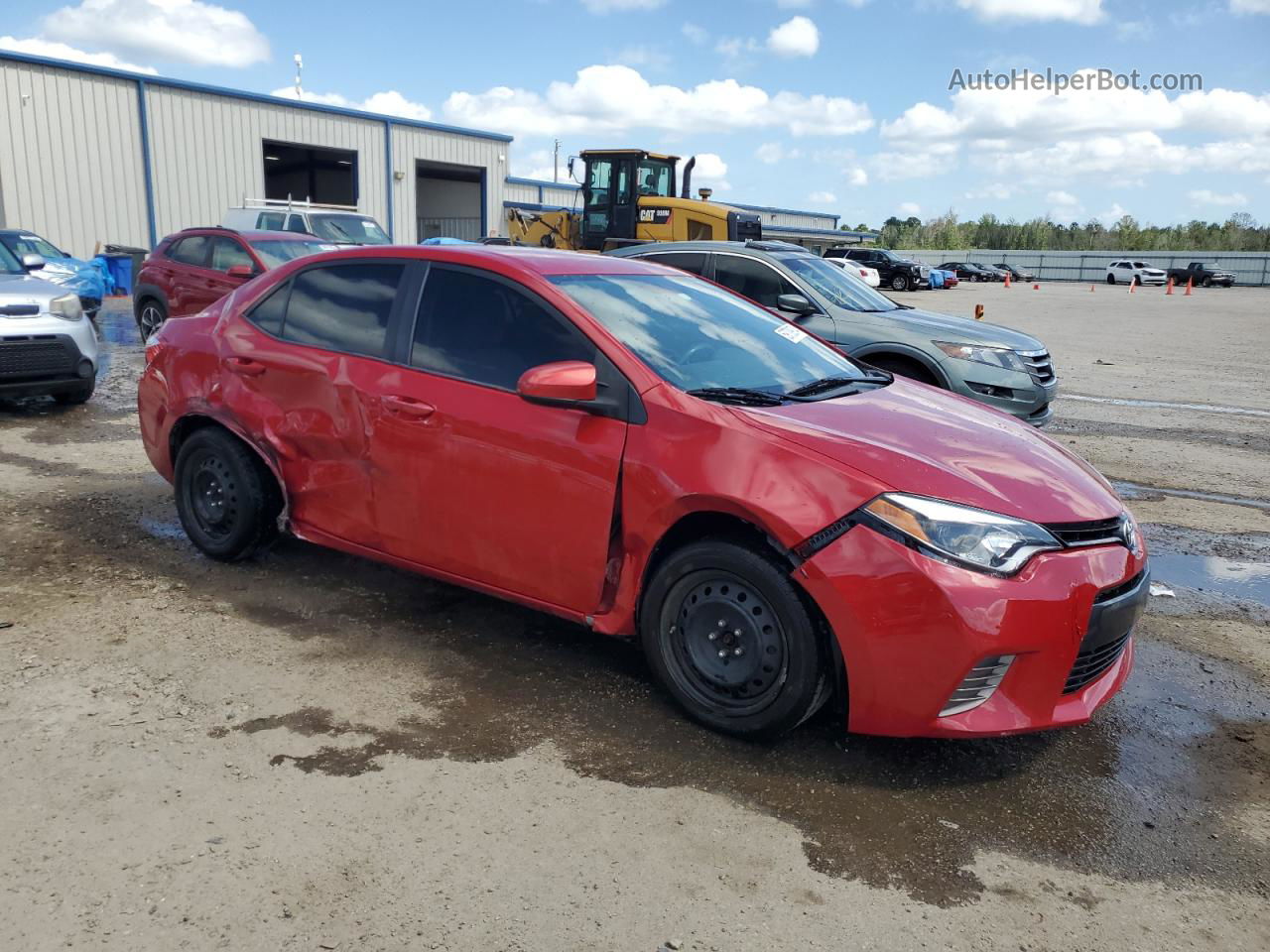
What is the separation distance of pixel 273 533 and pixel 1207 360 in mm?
16359

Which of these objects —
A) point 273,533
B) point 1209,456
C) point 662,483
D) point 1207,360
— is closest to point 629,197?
point 1207,360

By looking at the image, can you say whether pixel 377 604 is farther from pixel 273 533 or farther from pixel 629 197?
pixel 629 197

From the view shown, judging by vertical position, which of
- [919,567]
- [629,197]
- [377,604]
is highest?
[629,197]

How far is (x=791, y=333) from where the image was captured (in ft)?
14.9

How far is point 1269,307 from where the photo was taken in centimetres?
3562

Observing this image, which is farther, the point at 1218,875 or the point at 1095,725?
the point at 1095,725

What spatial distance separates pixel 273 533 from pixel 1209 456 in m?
7.76

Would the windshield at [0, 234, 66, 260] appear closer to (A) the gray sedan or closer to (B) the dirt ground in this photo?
(A) the gray sedan

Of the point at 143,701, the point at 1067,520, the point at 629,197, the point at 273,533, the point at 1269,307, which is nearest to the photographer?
the point at 1067,520

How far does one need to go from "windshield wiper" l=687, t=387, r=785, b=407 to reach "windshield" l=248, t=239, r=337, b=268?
9452mm

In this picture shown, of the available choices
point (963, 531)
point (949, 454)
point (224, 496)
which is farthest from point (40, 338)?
point (963, 531)

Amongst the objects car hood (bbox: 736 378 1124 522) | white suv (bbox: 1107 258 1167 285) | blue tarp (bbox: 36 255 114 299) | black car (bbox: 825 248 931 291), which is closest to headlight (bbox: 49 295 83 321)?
blue tarp (bbox: 36 255 114 299)

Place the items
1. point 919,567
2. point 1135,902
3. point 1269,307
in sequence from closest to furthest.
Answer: point 1135,902 → point 919,567 → point 1269,307

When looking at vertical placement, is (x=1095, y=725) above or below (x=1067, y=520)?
below
